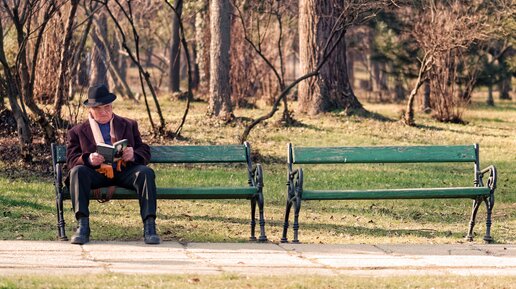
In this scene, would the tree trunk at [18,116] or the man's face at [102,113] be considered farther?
the tree trunk at [18,116]

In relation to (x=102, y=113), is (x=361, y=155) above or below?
below

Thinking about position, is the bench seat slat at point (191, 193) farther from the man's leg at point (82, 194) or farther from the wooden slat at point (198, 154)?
the wooden slat at point (198, 154)

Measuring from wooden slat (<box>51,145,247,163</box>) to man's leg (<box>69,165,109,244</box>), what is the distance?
1047 mm

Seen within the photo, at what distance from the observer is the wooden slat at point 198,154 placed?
10.5 meters

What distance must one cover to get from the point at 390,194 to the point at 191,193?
5.97 feet

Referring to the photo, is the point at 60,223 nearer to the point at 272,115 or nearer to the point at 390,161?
the point at 390,161

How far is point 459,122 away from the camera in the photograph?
2344 cm

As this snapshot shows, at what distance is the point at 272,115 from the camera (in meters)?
17.7

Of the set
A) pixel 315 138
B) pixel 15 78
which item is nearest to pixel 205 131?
pixel 315 138

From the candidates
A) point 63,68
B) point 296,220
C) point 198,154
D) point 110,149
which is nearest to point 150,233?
point 110,149

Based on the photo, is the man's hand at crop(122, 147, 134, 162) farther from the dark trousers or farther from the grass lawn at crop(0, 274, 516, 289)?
the grass lawn at crop(0, 274, 516, 289)

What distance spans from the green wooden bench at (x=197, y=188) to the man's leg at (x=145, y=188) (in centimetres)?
11

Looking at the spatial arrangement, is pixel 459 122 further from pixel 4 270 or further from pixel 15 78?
pixel 4 270

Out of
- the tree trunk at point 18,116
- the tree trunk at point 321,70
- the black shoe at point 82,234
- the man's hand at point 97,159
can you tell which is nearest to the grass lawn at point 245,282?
the black shoe at point 82,234
